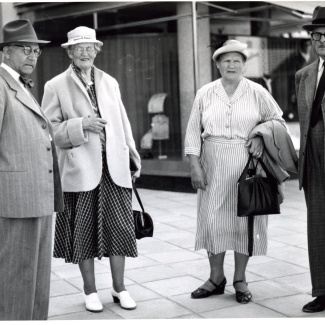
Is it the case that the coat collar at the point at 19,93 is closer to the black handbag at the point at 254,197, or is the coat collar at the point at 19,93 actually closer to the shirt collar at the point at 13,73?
the shirt collar at the point at 13,73

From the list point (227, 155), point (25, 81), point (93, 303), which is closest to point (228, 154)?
point (227, 155)

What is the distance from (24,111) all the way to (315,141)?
1.85 metres

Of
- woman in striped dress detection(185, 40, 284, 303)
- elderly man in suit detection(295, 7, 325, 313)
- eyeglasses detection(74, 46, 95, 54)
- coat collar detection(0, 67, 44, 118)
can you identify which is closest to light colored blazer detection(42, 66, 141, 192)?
eyeglasses detection(74, 46, 95, 54)

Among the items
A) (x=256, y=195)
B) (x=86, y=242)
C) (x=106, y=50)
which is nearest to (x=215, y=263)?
(x=256, y=195)

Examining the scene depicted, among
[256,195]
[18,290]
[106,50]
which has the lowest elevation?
[18,290]

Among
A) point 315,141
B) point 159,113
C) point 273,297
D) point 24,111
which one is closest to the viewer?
point 24,111

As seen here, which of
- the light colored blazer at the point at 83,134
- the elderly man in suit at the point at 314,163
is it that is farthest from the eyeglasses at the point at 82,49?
the elderly man in suit at the point at 314,163

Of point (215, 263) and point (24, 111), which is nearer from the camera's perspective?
point (24, 111)

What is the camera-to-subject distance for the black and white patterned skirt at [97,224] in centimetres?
459

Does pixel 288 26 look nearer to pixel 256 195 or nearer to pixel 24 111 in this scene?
pixel 256 195

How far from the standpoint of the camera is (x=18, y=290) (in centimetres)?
374

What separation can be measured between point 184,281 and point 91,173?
1281 millimetres

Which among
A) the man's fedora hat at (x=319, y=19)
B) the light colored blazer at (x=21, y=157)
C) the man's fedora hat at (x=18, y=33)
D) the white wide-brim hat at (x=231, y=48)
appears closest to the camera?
the light colored blazer at (x=21, y=157)

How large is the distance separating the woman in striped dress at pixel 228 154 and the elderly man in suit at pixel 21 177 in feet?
4.45
